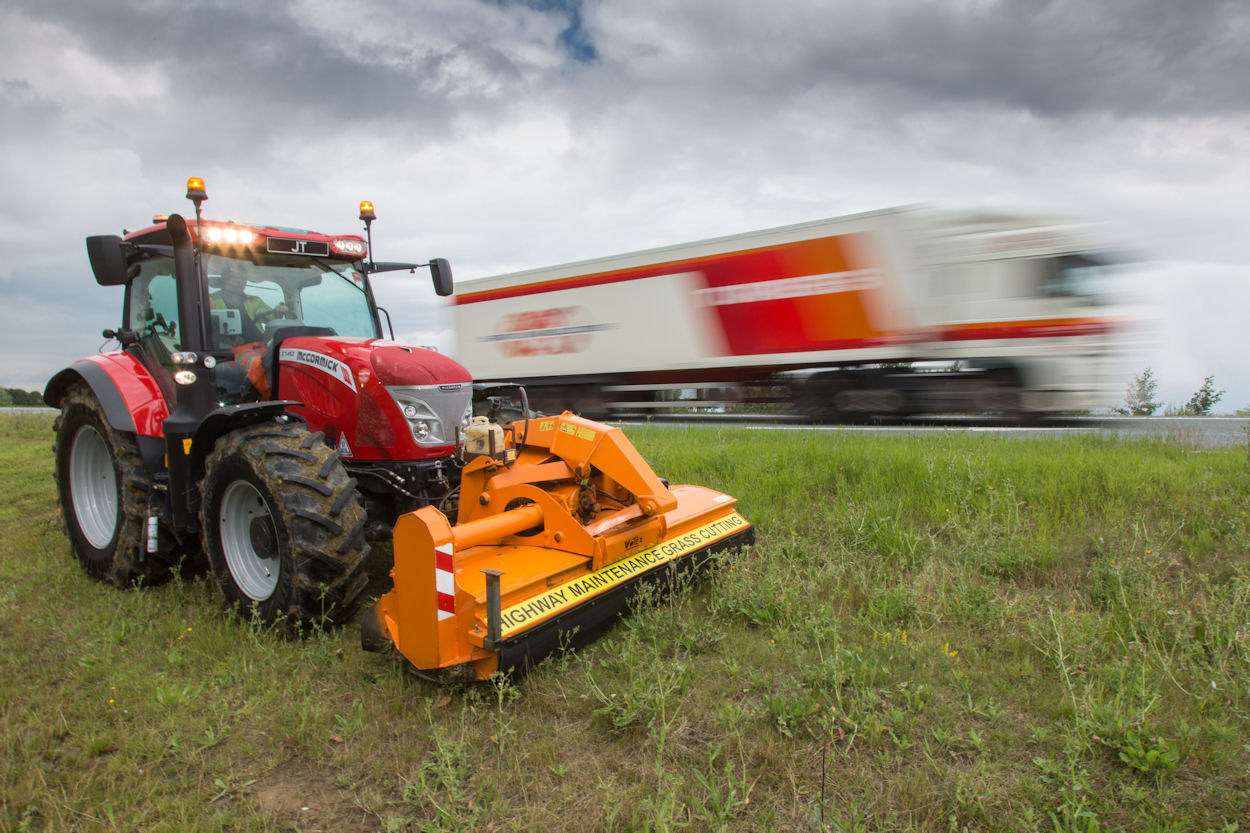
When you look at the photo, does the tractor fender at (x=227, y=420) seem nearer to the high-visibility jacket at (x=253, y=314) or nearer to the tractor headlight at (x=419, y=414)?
the tractor headlight at (x=419, y=414)

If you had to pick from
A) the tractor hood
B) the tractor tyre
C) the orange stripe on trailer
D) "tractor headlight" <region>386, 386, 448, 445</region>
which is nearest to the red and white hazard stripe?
the tractor hood

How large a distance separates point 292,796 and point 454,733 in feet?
→ 2.00

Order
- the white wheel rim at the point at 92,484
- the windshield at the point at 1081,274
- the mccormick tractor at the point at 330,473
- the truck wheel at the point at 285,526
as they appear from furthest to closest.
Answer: the windshield at the point at 1081,274 < the white wheel rim at the point at 92,484 < the truck wheel at the point at 285,526 < the mccormick tractor at the point at 330,473

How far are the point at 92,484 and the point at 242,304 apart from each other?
1971 millimetres

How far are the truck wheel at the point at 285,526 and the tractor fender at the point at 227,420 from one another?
93 mm

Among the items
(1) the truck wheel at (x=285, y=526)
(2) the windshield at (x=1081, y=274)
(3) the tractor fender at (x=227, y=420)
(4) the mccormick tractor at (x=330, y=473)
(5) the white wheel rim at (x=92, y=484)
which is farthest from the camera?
(2) the windshield at (x=1081, y=274)

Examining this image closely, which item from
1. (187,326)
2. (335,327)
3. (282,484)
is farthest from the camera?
(335,327)

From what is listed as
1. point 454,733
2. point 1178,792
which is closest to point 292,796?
point 454,733

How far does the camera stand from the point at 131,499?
4.49 metres

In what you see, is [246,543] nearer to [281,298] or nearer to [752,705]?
[281,298]

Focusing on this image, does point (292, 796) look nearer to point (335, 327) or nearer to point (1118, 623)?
point (335, 327)

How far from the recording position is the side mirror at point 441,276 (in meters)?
5.17

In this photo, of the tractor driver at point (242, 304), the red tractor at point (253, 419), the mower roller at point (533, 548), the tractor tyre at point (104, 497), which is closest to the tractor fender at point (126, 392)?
the red tractor at point (253, 419)

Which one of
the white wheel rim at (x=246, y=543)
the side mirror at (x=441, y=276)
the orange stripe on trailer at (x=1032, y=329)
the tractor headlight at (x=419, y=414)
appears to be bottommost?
the white wheel rim at (x=246, y=543)
